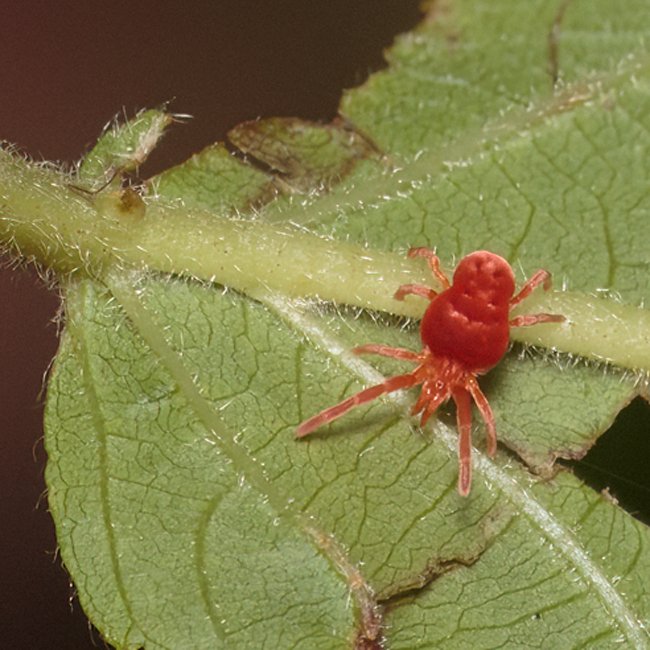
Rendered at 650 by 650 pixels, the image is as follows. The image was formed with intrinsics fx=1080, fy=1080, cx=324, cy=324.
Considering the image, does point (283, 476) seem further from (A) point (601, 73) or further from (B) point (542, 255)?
(A) point (601, 73)

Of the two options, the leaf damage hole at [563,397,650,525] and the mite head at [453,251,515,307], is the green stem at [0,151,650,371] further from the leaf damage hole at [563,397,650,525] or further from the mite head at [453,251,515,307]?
the leaf damage hole at [563,397,650,525]

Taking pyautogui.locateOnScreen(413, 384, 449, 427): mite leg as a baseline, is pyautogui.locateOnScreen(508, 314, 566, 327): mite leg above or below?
above

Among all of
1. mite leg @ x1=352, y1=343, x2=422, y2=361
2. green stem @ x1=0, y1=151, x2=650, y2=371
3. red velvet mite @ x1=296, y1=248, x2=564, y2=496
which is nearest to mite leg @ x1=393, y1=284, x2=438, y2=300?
red velvet mite @ x1=296, y1=248, x2=564, y2=496

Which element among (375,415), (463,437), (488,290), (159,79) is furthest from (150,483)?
(159,79)

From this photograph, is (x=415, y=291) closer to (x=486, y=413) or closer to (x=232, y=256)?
(x=486, y=413)

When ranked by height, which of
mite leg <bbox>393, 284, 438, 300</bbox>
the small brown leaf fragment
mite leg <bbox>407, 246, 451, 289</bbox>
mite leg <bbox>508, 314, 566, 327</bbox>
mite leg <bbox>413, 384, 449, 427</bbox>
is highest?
the small brown leaf fragment
